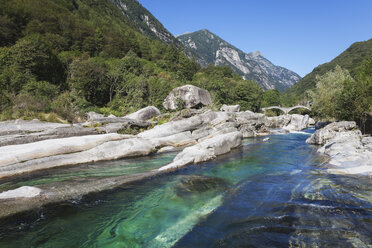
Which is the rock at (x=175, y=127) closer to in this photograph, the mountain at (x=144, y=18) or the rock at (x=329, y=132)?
the rock at (x=329, y=132)

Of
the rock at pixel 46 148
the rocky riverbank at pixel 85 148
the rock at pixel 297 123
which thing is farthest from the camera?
the rock at pixel 297 123

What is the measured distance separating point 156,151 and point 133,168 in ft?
17.7

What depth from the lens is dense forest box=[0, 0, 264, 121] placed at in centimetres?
2441

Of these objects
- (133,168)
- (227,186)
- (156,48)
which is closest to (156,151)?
(133,168)

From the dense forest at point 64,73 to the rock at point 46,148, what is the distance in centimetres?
803

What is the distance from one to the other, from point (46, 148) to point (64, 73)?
35110mm

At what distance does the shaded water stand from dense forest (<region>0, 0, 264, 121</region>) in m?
16.5

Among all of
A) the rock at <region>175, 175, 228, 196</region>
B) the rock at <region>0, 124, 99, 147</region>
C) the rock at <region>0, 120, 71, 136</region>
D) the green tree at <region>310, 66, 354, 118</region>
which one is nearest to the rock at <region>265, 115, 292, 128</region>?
the green tree at <region>310, 66, 354, 118</region>

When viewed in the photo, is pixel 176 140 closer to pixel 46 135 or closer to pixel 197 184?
pixel 197 184

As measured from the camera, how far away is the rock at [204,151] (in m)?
13.2

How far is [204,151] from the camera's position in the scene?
48.6ft

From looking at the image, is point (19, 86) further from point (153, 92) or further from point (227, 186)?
point (227, 186)

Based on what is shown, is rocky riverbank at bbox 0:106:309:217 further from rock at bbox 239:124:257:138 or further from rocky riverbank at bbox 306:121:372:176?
rocky riverbank at bbox 306:121:372:176

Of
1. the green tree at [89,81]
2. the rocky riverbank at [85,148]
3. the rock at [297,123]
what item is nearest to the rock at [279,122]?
the rock at [297,123]
